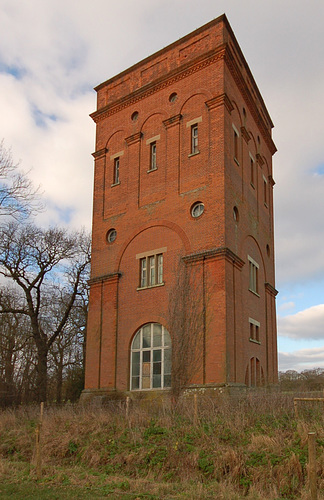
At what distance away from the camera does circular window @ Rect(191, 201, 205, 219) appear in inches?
891

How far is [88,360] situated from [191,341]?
660 cm

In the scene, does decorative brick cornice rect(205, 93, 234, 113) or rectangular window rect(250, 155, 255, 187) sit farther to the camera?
rectangular window rect(250, 155, 255, 187)

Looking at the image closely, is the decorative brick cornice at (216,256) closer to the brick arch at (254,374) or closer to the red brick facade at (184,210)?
the red brick facade at (184,210)

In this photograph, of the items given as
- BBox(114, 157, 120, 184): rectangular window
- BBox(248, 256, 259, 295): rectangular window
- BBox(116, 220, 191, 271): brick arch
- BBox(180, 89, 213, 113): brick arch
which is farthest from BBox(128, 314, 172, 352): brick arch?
BBox(180, 89, 213, 113): brick arch

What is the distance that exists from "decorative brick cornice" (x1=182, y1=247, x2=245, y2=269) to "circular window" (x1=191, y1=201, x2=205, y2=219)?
197 centimetres

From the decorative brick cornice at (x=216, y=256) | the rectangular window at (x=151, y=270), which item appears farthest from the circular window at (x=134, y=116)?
the decorative brick cornice at (x=216, y=256)

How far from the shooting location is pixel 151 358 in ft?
74.1

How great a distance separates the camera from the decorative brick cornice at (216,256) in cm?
2116

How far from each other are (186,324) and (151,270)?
12.5ft

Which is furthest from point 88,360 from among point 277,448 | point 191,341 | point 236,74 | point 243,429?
point 236,74

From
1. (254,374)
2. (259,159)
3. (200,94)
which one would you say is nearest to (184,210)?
(200,94)

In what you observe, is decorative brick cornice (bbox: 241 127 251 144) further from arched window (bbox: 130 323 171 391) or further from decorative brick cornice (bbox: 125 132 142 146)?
arched window (bbox: 130 323 171 391)

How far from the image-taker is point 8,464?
1412cm

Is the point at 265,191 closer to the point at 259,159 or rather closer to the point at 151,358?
the point at 259,159
